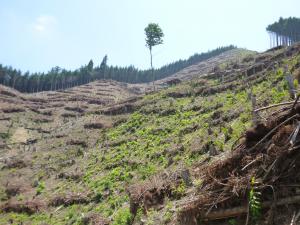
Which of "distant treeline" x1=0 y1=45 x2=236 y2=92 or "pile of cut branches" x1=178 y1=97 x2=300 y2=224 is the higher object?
"distant treeline" x1=0 y1=45 x2=236 y2=92

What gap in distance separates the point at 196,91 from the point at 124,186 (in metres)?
24.5

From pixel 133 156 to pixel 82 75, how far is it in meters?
111

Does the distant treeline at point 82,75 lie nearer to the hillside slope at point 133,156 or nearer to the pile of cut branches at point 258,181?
the hillside slope at point 133,156

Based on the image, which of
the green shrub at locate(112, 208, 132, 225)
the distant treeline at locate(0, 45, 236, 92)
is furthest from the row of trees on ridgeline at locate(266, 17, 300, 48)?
the green shrub at locate(112, 208, 132, 225)

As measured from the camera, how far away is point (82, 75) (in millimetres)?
134250

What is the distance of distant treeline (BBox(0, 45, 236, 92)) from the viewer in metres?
118

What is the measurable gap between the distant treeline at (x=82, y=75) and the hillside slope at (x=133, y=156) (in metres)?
67.4

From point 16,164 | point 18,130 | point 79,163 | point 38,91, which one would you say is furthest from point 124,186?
point 38,91

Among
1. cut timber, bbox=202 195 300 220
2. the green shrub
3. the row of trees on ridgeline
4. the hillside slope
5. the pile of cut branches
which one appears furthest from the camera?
the row of trees on ridgeline

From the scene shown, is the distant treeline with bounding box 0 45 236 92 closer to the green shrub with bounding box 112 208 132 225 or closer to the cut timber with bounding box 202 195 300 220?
the green shrub with bounding box 112 208 132 225

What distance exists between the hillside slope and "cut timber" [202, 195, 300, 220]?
1329mm

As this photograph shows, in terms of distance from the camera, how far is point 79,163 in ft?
105

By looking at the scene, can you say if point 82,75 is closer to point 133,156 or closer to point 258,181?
point 133,156

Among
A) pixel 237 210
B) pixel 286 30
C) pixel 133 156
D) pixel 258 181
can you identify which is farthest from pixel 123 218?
pixel 286 30
